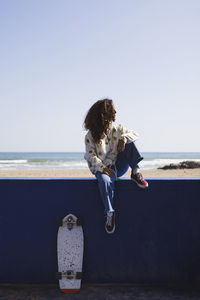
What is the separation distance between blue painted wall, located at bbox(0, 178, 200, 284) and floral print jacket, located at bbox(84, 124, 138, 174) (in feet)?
0.83

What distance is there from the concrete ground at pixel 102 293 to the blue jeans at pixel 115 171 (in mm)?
694

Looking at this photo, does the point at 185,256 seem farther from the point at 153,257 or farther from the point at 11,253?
the point at 11,253

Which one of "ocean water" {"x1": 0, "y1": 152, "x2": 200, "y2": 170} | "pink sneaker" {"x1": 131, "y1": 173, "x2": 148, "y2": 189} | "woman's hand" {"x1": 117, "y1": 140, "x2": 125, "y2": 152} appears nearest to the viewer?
"pink sneaker" {"x1": 131, "y1": 173, "x2": 148, "y2": 189}

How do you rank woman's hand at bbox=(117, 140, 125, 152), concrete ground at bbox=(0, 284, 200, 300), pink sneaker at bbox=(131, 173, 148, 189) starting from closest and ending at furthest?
1. concrete ground at bbox=(0, 284, 200, 300)
2. pink sneaker at bbox=(131, 173, 148, 189)
3. woman's hand at bbox=(117, 140, 125, 152)

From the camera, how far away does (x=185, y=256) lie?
8.72ft

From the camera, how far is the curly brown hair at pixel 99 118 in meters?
2.82

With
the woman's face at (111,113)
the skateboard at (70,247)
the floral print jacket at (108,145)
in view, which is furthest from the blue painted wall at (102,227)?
the woman's face at (111,113)

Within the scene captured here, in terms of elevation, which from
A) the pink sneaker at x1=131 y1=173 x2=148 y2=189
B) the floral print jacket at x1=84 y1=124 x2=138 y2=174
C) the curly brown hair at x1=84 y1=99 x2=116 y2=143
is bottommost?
the pink sneaker at x1=131 y1=173 x2=148 y2=189

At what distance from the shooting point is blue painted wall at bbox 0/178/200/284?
8.68 ft

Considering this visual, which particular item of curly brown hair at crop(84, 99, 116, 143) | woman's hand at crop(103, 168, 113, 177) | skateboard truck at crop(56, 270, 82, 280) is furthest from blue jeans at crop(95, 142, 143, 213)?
skateboard truck at crop(56, 270, 82, 280)

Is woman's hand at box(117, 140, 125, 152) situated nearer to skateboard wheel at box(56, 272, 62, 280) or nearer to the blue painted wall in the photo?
the blue painted wall

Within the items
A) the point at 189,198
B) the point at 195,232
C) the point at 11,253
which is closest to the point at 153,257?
the point at 195,232

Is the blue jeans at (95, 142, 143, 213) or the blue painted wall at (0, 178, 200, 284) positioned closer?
the blue jeans at (95, 142, 143, 213)

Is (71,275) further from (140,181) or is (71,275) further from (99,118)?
(99,118)
